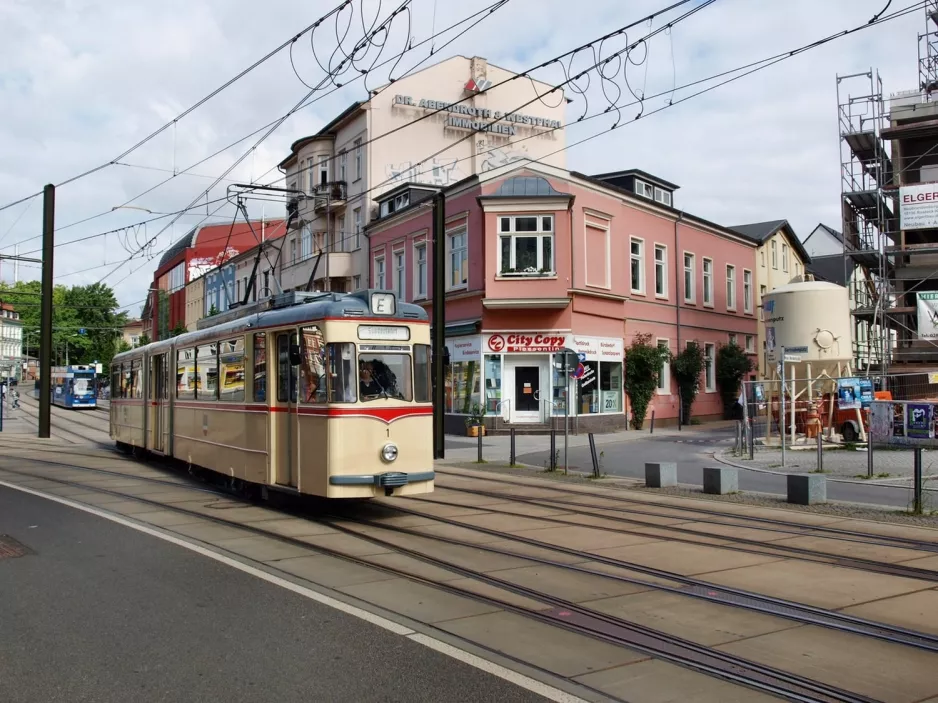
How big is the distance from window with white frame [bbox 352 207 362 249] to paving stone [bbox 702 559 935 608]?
32.8m

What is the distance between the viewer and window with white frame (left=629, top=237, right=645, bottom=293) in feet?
111

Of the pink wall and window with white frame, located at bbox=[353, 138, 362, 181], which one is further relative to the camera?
window with white frame, located at bbox=[353, 138, 362, 181]

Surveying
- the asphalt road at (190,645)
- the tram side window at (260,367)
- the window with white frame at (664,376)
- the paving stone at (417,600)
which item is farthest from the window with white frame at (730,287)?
the asphalt road at (190,645)

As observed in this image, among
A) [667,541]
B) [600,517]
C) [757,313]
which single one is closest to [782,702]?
[667,541]

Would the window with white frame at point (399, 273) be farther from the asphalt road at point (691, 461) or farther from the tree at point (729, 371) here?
the tree at point (729, 371)

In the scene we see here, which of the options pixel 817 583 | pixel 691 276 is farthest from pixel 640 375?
pixel 817 583

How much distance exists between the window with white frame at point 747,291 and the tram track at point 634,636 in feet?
118

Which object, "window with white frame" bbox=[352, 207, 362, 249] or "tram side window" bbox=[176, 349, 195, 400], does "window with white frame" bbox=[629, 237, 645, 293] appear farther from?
"tram side window" bbox=[176, 349, 195, 400]

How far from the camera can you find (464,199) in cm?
3077

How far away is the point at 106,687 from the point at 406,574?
11.5ft

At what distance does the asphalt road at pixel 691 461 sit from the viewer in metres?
13.8

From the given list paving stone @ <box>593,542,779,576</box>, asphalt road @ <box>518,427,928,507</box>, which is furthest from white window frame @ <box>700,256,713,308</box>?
paving stone @ <box>593,542,779,576</box>

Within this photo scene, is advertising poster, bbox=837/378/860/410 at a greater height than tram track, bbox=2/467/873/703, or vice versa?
advertising poster, bbox=837/378/860/410

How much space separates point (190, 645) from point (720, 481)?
1043 centimetres
